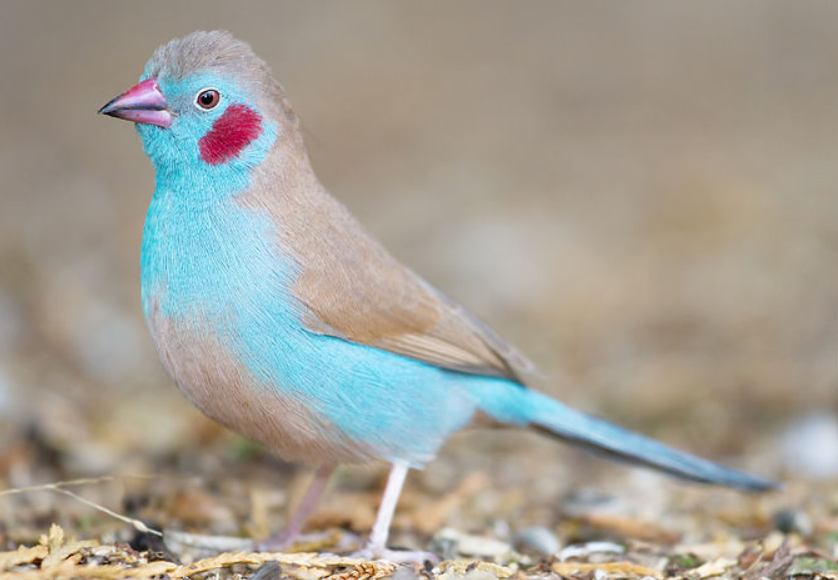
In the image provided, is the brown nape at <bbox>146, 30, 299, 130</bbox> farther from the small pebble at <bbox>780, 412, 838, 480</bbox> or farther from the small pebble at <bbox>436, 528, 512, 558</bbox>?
the small pebble at <bbox>780, 412, 838, 480</bbox>

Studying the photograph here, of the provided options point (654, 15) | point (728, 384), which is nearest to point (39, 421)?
point (728, 384)

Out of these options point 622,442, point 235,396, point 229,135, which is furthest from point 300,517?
point 229,135

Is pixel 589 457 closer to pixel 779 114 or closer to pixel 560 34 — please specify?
pixel 779 114

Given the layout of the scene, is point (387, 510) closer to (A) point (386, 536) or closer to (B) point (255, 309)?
(A) point (386, 536)

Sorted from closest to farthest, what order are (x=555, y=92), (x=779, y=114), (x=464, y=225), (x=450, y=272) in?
(x=450, y=272), (x=464, y=225), (x=779, y=114), (x=555, y=92)

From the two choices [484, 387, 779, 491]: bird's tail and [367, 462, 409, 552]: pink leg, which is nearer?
[367, 462, 409, 552]: pink leg

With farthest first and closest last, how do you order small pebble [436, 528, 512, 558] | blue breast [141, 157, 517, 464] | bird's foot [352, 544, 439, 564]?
small pebble [436, 528, 512, 558]
bird's foot [352, 544, 439, 564]
blue breast [141, 157, 517, 464]

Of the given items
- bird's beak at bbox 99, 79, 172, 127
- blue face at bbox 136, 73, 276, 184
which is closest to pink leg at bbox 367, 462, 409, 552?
blue face at bbox 136, 73, 276, 184
